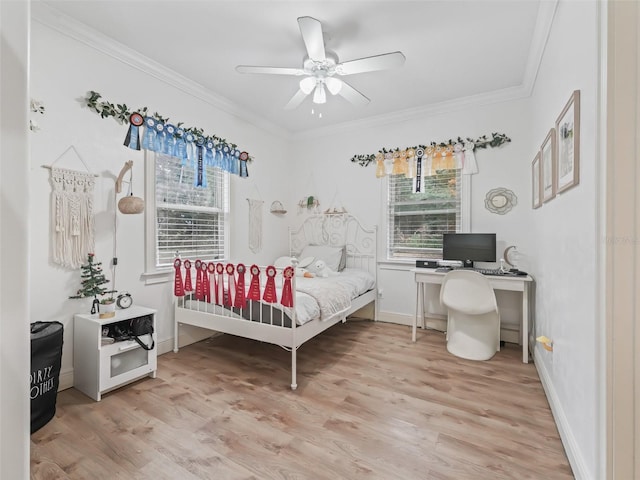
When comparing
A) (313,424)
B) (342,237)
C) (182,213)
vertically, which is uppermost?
(182,213)

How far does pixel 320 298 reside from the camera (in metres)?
2.66

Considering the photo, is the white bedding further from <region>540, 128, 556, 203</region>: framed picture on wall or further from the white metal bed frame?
<region>540, 128, 556, 203</region>: framed picture on wall

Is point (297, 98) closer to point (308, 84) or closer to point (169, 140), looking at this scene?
point (308, 84)

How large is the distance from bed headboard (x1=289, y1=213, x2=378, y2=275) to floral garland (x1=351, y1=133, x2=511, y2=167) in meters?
0.83

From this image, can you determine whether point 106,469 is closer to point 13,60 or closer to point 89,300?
point 89,300

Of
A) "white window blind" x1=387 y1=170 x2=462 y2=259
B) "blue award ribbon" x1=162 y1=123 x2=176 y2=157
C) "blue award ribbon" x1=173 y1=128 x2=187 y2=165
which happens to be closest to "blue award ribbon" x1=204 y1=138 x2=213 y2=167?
"blue award ribbon" x1=173 y1=128 x2=187 y2=165

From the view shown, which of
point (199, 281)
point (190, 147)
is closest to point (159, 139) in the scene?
point (190, 147)

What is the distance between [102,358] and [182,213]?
1555 mm

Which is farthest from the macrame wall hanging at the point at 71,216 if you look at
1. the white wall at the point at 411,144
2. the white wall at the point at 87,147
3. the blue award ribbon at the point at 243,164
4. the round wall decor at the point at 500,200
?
the round wall decor at the point at 500,200

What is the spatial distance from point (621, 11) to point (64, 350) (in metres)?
3.60

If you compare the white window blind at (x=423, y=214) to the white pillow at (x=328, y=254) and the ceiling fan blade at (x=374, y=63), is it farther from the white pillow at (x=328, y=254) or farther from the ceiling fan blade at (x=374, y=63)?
the ceiling fan blade at (x=374, y=63)

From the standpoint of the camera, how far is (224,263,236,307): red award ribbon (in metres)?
2.55

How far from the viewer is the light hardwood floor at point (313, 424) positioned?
1.54 metres

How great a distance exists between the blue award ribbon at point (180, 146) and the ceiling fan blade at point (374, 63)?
1.73 m
